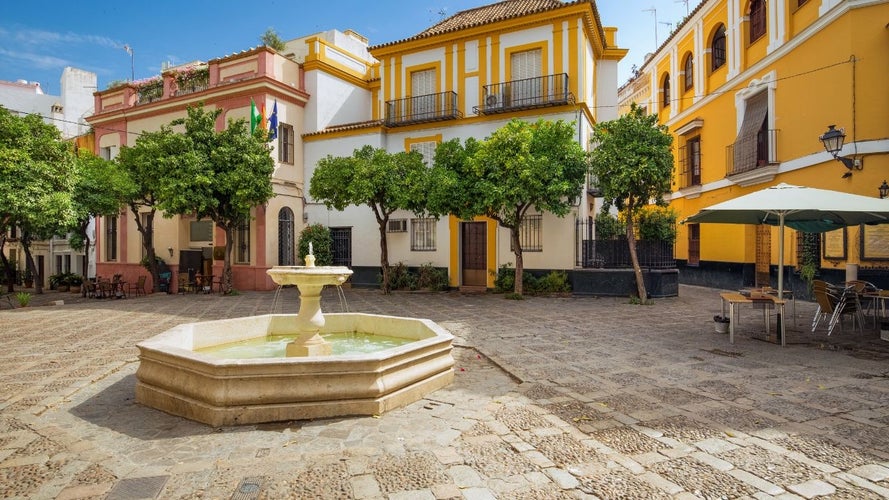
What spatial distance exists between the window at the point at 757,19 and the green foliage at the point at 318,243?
52.6 feet

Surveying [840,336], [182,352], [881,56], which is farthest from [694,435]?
[881,56]

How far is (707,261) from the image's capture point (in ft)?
59.1

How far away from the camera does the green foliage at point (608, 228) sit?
614 inches

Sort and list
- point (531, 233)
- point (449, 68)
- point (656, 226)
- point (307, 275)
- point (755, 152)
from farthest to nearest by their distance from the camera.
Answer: point (449, 68) < point (531, 233) < point (656, 226) < point (755, 152) < point (307, 275)

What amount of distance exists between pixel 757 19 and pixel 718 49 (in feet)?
8.51

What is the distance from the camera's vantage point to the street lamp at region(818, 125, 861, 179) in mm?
10000

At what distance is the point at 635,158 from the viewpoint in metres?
11.8

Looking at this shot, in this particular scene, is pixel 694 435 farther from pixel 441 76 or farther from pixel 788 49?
pixel 441 76

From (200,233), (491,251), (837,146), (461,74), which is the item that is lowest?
(491,251)

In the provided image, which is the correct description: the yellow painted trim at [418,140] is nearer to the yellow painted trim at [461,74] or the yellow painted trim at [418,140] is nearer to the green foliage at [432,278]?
the yellow painted trim at [461,74]

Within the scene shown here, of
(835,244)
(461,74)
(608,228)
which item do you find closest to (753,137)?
(835,244)

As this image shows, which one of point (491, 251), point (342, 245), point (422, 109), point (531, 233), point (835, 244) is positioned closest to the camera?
point (835, 244)

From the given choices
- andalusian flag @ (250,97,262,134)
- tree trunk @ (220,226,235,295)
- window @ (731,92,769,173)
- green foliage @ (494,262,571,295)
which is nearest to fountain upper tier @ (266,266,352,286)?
green foliage @ (494,262,571,295)

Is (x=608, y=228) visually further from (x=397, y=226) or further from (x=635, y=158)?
(x=397, y=226)
